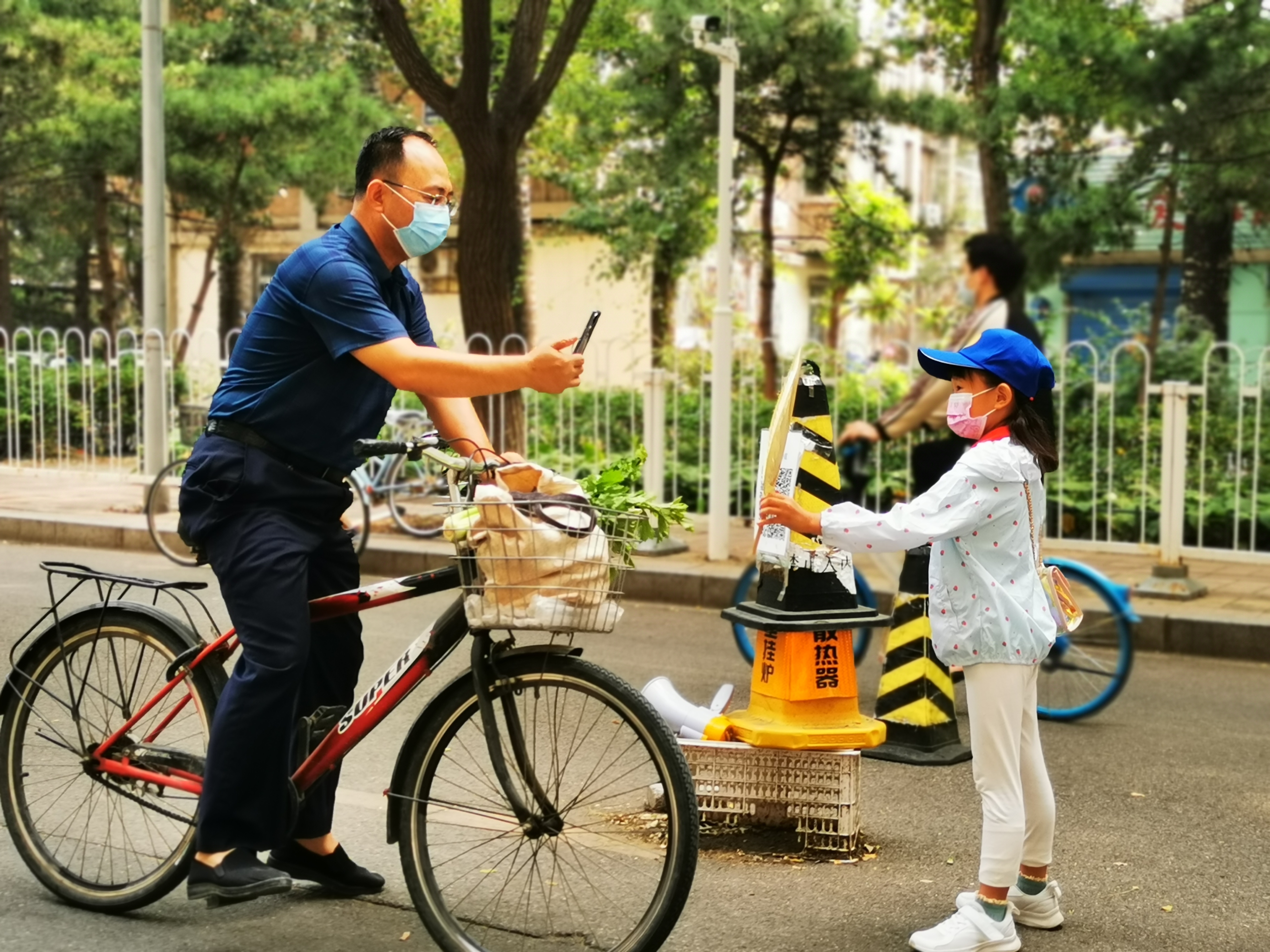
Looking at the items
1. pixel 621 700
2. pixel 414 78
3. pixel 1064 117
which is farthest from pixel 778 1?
pixel 621 700

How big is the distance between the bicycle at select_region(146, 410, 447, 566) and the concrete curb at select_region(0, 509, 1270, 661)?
16cm

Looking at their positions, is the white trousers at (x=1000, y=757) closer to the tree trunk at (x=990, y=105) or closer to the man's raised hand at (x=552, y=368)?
the man's raised hand at (x=552, y=368)

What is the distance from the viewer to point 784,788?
4551mm

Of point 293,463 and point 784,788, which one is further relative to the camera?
point 784,788

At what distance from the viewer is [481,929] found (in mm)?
3607

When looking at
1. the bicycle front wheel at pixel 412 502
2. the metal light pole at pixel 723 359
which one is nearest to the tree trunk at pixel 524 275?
the bicycle front wheel at pixel 412 502

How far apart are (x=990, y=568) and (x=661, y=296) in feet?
63.4

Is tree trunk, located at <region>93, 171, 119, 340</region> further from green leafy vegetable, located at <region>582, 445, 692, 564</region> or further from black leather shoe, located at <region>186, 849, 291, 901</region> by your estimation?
green leafy vegetable, located at <region>582, 445, 692, 564</region>

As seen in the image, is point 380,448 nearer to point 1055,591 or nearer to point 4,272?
point 1055,591

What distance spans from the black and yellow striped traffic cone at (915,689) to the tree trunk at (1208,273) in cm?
1290

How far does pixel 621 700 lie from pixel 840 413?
345 inches

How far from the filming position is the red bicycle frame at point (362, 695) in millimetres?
3428

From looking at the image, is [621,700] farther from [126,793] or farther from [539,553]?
[126,793]

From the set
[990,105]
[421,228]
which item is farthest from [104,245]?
[421,228]
